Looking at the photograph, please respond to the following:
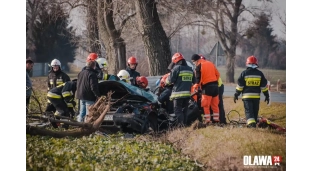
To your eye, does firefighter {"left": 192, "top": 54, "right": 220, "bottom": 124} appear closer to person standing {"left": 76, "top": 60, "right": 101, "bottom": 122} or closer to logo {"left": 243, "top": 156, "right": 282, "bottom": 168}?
person standing {"left": 76, "top": 60, "right": 101, "bottom": 122}

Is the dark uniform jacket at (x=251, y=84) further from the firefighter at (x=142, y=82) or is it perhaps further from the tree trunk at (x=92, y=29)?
the tree trunk at (x=92, y=29)

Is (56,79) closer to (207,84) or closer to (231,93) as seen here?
(207,84)

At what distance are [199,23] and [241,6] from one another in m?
1.53

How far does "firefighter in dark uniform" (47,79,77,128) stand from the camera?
37.6 ft

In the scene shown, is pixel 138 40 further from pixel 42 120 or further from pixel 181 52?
pixel 42 120

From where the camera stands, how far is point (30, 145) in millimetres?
8562

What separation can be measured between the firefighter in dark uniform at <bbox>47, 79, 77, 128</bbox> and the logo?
4.39 m

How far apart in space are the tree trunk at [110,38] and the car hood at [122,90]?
3070mm

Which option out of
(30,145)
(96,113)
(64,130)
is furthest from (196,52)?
(30,145)

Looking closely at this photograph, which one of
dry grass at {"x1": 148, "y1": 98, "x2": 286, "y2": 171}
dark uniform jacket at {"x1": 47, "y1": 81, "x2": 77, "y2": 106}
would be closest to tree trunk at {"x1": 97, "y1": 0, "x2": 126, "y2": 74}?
dark uniform jacket at {"x1": 47, "y1": 81, "x2": 77, "y2": 106}

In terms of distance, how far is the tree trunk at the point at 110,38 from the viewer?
14.5 m

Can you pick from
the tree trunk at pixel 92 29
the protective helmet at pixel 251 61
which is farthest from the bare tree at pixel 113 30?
the protective helmet at pixel 251 61

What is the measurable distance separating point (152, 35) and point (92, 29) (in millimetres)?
1751

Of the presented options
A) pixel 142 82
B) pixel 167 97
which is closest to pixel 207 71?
pixel 167 97
